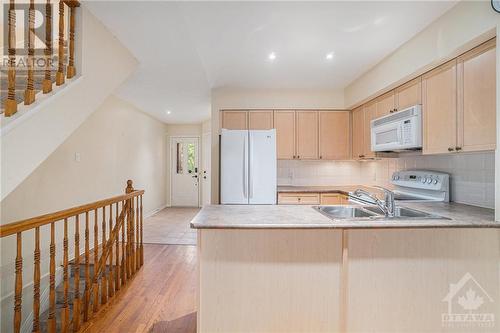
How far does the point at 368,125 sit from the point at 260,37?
6.32ft

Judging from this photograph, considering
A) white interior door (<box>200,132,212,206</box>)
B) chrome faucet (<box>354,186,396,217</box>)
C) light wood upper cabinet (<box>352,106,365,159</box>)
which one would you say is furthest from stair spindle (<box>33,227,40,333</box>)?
white interior door (<box>200,132,212,206</box>)

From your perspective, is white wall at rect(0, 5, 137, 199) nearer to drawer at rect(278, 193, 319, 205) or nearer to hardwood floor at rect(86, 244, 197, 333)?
hardwood floor at rect(86, 244, 197, 333)

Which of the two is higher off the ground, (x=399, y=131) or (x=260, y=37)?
(x=260, y=37)

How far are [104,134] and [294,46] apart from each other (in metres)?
3.22

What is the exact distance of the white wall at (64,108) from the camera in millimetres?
1679

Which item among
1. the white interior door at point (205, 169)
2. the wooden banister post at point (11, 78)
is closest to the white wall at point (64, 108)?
the wooden banister post at point (11, 78)

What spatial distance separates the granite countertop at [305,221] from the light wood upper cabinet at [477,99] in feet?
1.70

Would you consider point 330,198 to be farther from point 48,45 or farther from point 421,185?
point 48,45

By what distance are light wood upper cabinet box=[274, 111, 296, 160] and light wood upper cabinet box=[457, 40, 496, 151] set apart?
2137 mm

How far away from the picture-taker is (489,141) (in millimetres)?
1761

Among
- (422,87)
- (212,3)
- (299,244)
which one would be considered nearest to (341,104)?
(422,87)

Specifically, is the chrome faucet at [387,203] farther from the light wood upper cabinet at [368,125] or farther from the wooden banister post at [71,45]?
the wooden banister post at [71,45]

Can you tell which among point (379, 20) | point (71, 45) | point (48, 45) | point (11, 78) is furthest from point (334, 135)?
point (11, 78)

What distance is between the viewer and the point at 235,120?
3928 mm
